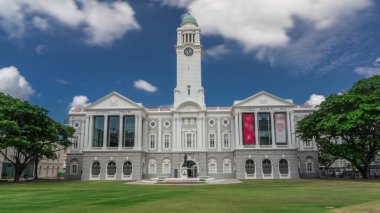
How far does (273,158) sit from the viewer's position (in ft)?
192

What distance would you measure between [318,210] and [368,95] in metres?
34.4

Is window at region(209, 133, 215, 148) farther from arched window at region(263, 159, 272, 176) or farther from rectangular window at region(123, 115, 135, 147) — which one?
rectangular window at region(123, 115, 135, 147)

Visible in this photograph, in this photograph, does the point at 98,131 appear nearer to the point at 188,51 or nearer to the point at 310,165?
the point at 188,51

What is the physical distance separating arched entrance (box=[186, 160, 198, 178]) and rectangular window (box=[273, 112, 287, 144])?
15277mm

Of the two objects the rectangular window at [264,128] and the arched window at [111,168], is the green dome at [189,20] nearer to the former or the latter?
the rectangular window at [264,128]

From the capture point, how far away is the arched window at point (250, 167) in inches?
2312

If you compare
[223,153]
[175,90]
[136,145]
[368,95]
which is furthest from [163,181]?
[368,95]

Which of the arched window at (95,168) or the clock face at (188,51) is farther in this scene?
the clock face at (188,51)

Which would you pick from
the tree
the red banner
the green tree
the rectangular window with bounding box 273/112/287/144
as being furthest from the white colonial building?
the tree

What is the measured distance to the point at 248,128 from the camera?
59438 millimetres

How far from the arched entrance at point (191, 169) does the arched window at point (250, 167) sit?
30.7ft

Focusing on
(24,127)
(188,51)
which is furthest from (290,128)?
(24,127)

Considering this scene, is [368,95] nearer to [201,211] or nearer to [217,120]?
[217,120]

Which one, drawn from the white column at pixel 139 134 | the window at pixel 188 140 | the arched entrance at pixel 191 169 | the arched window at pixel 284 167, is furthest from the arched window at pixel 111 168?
the arched window at pixel 284 167
